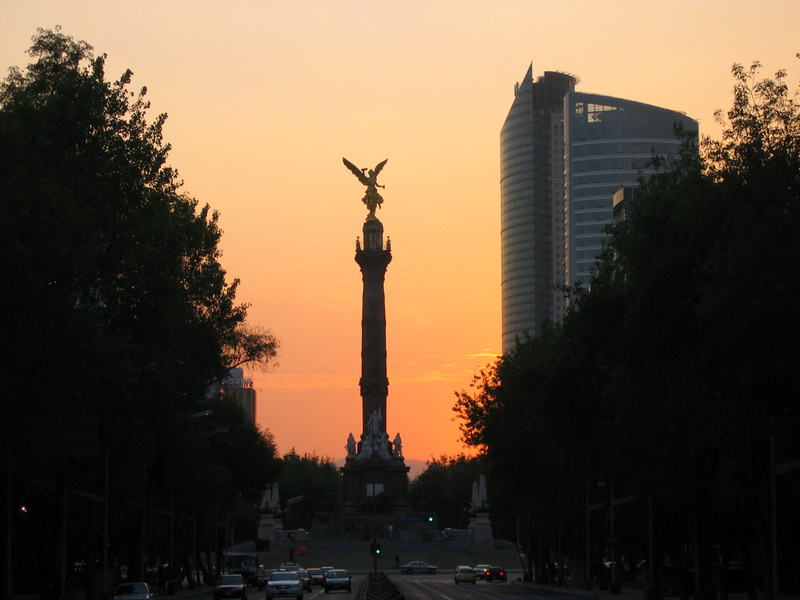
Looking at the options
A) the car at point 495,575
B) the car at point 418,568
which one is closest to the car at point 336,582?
the car at point 495,575

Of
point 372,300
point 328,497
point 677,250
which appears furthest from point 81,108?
point 328,497

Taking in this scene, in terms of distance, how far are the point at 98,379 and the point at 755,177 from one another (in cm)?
1814

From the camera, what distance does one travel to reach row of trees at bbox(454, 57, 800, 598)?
28344 millimetres

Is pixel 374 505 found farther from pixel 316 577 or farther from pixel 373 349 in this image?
pixel 316 577

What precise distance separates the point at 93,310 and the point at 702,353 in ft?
50.1

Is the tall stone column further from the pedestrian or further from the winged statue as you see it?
the pedestrian

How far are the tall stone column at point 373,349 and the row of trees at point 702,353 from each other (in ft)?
193

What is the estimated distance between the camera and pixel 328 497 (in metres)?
124

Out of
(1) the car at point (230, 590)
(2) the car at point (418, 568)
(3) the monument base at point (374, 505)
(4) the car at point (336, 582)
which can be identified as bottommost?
(2) the car at point (418, 568)

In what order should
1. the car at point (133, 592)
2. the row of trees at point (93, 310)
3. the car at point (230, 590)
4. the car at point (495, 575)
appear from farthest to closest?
the car at point (495, 575), the car at point (230, 590), the car at point (133, 592), the row of trees at point (93, 310)

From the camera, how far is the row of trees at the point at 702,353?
28344 millimetres

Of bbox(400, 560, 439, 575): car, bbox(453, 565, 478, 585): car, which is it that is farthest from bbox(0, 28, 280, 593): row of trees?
bbox(400, 560, 439, 575): car

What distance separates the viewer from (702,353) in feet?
107

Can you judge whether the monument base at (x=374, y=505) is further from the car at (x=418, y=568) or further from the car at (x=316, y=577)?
the car at (x=316, y=577)
